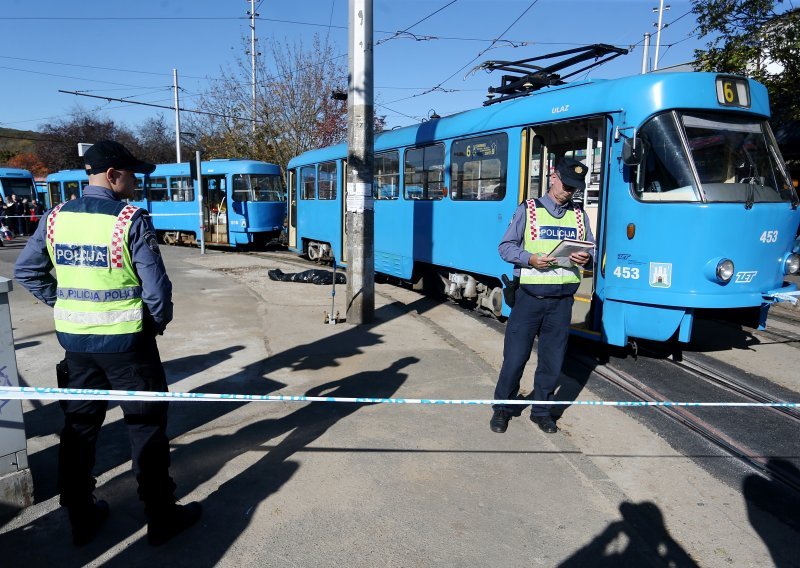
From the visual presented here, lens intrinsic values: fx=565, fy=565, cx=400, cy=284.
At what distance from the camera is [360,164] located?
7.71 m

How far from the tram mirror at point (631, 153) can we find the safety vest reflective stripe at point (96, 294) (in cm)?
460

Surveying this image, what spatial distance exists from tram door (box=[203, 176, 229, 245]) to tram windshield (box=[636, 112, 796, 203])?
16361mm

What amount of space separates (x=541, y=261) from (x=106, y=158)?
2.79 metres

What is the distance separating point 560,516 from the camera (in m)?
3.25

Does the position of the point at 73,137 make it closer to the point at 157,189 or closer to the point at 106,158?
the point at 157,189

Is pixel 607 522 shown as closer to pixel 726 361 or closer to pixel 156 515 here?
pixel 156 515

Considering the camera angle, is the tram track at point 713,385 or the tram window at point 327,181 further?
the tram window at point 327,181

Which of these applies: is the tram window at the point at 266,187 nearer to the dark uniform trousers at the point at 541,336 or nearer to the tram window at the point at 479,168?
the tram window at the point at 479,168

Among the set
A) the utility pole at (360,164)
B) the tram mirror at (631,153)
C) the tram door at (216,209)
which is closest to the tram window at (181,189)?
the tram door at (216,209)

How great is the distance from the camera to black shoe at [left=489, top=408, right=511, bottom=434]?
14.4 ft

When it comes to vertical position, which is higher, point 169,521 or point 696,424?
point 169,521

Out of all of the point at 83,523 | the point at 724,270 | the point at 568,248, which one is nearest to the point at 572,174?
the point at 568,248

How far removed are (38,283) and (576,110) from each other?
18.0 feet

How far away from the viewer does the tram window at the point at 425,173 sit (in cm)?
911
